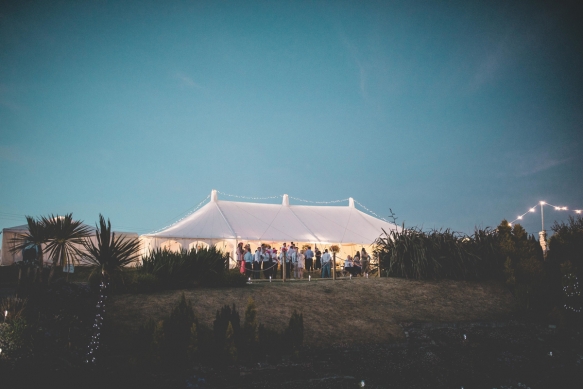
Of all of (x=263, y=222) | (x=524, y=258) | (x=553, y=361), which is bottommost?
(x=553, y=361)

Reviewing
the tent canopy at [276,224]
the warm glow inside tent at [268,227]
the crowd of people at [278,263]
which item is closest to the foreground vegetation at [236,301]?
the crowd of people at [278,263]

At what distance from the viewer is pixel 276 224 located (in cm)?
2620

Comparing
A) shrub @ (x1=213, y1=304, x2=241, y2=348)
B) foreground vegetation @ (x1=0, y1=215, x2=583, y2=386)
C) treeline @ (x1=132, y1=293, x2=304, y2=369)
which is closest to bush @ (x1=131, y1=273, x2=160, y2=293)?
foreground vegetation @ (x1=0, y1=215, x2=583, y2=386)

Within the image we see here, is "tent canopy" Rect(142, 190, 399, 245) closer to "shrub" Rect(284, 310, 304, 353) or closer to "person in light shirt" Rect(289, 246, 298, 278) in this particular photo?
"person in light shirt" Rect(289, 246, 298, 278)

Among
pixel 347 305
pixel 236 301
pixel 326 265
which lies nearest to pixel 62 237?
pixel 236 301

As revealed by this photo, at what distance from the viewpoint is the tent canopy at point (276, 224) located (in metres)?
23.8

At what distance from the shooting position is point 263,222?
2603cm

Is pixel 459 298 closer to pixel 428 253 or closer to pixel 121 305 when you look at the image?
pixel 428 253

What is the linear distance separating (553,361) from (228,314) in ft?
23.2

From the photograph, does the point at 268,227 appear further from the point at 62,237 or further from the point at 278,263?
the point at 62,237

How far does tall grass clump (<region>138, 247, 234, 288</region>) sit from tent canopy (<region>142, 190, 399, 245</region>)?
11.1m

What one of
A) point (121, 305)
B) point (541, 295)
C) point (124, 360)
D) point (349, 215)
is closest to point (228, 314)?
point (124, 360)

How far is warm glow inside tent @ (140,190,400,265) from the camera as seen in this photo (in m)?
23.4

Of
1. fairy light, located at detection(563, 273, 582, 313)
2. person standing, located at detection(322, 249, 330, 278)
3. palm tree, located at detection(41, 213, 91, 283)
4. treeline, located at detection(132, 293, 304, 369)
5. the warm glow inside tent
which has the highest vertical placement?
the warm glow inside tent
